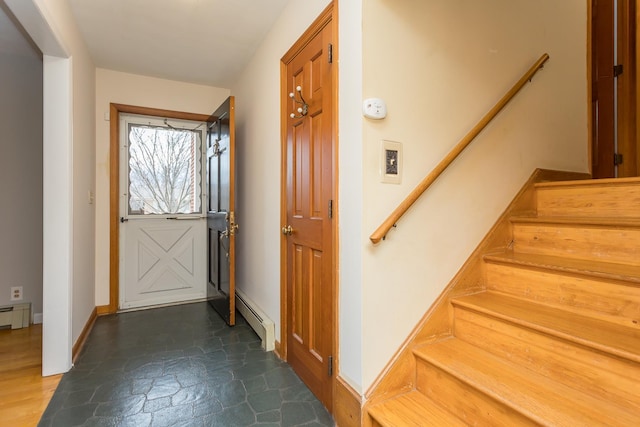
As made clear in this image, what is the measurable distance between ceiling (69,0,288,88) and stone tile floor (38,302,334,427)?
8.42 feet

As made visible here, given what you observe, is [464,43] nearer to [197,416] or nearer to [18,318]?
[197,416]

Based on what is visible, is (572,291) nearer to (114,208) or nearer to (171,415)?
(171,415)

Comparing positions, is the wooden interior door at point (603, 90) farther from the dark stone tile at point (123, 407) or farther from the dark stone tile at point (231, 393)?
the dark stone tile at point (123, 407)

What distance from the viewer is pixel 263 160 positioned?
8.79 feet

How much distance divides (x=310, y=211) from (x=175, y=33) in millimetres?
2004

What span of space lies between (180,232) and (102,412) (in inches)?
89.8

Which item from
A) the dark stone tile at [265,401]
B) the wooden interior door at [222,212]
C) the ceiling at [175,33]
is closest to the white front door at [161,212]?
the wooden interior door at [222,212]

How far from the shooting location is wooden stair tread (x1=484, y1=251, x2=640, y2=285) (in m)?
1.33

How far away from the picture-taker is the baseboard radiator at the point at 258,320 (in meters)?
2.42

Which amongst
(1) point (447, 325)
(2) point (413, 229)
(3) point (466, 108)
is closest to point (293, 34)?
(3) point (466, 108)

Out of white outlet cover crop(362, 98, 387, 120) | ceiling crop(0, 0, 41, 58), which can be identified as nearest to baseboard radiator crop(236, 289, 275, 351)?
white outlet cover crop(362, 98, 387, 120)

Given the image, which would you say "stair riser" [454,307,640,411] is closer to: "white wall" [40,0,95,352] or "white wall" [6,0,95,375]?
"white wall" [6,0,95,375]

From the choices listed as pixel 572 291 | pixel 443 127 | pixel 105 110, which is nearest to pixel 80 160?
pixel 105 110

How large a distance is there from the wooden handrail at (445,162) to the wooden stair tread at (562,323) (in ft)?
2.08
